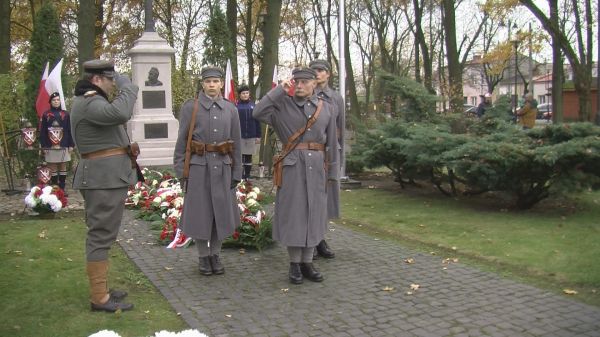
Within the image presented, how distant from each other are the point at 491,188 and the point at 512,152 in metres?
0.82

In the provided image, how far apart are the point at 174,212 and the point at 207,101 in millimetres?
2499

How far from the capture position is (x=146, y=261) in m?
6.59

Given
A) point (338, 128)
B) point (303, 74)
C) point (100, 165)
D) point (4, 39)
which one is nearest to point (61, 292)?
point (100, 165)

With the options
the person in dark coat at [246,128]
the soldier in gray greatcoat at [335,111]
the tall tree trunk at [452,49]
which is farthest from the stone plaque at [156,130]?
the soldier in gray greatcoat at [335,111]

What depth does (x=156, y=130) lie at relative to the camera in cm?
1556

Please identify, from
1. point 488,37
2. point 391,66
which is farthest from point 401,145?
point 488,37

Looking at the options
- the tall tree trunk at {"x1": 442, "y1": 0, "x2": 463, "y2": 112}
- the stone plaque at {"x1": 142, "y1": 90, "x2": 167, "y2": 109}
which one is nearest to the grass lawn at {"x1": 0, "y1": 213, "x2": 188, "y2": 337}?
the stone plaque at {"x1": 142, "y1": 90, "x2": 167, "y2": 109}

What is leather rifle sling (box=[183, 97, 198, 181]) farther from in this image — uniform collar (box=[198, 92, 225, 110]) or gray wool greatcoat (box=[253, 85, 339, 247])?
gray wool greatcoat (box=[253, 85, 339, 247])

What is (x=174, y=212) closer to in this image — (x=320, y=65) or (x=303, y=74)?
(x=320, y=65)

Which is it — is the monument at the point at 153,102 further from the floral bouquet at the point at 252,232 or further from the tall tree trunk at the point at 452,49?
the tall tree trunk at the point at 452,49

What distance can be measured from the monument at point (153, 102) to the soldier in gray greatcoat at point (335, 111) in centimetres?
921

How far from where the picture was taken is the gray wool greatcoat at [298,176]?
18.8 feet

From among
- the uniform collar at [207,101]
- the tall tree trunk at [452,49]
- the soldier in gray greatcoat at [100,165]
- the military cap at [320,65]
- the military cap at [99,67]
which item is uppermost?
the tall tree trunk at [452,49]

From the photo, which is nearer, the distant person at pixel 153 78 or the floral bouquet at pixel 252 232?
the floral bouquet at pixel 252 232
